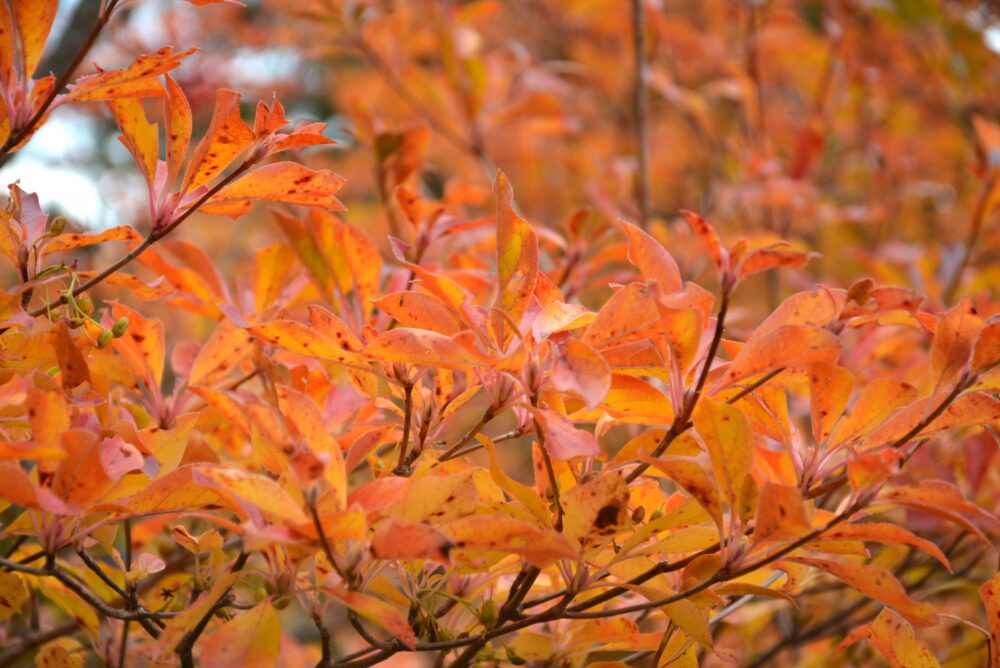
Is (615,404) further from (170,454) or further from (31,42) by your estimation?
(31,42)

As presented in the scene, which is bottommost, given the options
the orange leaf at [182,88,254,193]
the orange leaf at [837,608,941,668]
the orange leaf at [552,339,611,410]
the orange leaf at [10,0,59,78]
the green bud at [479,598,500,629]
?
the orange leaf at [837,608,941,668]

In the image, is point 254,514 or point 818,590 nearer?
point 254,514

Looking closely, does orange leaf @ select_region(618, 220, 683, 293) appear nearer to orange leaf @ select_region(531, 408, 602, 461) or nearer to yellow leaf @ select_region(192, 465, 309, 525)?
orange leaf @ select_region(531, 408, 602, 461)

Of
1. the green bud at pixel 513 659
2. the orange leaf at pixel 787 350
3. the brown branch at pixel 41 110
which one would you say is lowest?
the green bud at pixel 513 659

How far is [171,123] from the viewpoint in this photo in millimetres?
727

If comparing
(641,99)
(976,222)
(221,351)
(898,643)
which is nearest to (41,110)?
(221,351)

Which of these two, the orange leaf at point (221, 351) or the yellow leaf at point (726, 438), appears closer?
the yellow leaf at point (726, 438)

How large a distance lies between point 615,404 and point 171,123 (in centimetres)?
42

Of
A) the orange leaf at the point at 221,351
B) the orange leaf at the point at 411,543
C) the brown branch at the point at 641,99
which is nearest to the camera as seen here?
the orange leaf at the point at 411,543

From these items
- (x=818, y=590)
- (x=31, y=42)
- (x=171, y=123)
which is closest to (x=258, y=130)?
(x=171, y=123)

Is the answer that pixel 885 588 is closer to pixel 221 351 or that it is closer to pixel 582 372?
pixel 582 372

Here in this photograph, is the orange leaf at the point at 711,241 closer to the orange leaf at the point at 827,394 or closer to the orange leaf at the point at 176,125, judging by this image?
the orange leaf at the point at 827,394

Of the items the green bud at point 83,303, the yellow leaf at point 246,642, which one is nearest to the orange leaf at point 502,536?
the yellow leaf at point 246,642

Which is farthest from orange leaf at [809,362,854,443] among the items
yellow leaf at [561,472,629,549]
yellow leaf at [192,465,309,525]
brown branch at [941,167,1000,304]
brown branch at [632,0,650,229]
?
brown branch at [941,167,1000,304]
